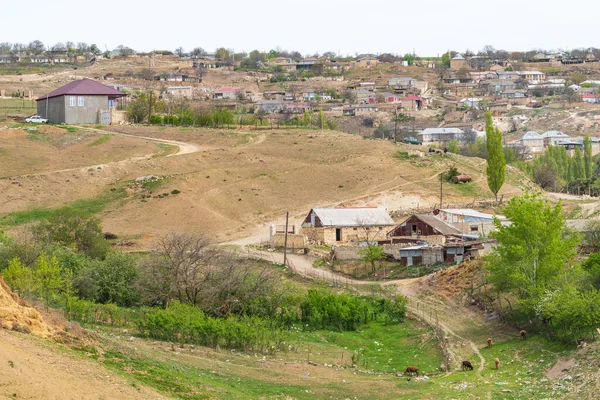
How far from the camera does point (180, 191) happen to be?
6531cm

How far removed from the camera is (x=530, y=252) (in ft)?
119

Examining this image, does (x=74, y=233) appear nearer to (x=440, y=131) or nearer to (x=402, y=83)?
(x=440, y=131)

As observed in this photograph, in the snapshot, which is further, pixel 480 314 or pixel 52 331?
pixel 480 314

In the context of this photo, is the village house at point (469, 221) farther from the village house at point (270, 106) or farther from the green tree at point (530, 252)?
the village house at point (270, 106)

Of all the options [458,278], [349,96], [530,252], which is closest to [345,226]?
[458,278]

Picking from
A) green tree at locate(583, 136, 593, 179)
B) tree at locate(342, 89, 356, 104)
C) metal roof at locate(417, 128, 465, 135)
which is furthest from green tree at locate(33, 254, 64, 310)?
tree at locate(342, 89, 356, 104)

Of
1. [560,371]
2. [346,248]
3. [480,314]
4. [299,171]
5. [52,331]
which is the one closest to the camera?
[52,331]

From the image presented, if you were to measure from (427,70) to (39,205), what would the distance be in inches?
5156

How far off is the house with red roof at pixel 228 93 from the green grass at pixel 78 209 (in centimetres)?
8020

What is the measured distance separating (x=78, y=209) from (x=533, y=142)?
7089cm

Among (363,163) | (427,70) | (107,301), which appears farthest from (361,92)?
(107,301)

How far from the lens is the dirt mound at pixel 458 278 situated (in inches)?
1604

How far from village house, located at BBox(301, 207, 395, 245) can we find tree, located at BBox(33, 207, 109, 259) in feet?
36.6

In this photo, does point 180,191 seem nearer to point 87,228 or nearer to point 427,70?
point 87,228
